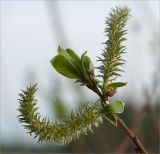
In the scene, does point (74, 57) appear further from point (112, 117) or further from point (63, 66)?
point (112, 117)

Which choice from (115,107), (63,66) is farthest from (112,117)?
(63,66)

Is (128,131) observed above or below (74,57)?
below

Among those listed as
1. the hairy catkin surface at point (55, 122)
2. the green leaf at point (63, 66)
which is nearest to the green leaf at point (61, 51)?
the green leaf at point (63, 66)

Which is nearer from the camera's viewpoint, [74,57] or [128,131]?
[128,131]

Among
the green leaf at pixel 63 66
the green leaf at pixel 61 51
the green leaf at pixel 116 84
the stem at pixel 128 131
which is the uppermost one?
the green leaf at pixel 61 51

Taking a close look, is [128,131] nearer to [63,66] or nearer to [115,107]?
[115,107]

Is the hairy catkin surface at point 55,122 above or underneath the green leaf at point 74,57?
underneath

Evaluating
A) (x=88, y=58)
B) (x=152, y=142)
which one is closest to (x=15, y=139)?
(x=152, y=142)

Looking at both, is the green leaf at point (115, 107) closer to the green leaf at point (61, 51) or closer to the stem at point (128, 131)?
the stem at point (128, 131)

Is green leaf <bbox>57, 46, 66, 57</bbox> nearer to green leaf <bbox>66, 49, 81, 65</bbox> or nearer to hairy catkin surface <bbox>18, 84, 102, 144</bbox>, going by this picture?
green leaf <bbox>66, 49, 81, 65</bbox>
